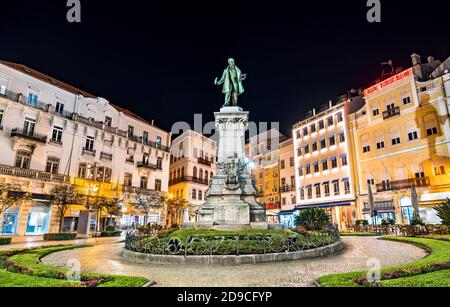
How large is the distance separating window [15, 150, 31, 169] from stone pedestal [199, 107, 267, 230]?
77.2 feet

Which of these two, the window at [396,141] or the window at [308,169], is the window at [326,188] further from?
the window at [396,141]

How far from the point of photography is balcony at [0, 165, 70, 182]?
2575 cm

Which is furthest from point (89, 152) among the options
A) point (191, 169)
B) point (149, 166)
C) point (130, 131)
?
point (191, 169)

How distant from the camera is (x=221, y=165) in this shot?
1612 cm

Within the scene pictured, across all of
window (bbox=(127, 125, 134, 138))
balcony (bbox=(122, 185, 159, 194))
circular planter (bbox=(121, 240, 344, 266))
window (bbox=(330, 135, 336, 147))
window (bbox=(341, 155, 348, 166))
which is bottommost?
circular planter (bbox=(121, 240, 344, 266))

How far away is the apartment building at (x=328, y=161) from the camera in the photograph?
125 ft

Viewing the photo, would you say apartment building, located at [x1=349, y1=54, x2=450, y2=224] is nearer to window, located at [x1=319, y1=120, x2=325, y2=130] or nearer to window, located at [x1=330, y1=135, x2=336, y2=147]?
window, located at [x1=330, y1=135, x2=336, y2=147]

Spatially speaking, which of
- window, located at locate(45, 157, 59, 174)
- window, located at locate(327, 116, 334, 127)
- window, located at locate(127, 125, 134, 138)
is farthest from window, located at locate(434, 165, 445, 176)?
window, located at locate(45, 157, 59, 174)

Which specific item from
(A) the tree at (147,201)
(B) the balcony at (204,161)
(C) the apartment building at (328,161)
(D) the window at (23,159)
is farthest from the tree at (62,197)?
(C) the apartment building at (328,161)

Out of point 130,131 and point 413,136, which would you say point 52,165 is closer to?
point 130,131

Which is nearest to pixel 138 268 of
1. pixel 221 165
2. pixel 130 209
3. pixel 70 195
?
pixel 221 165

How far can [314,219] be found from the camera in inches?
792

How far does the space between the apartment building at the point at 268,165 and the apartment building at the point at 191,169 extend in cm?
905

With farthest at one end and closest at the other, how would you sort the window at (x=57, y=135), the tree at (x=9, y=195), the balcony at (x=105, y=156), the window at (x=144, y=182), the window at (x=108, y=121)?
the window at (x=144, y=182), the window at (x=108, y=121), the balcony at (x=105, y=156), the window at (x=57, y=135), the tree at (x=9, y=195)
